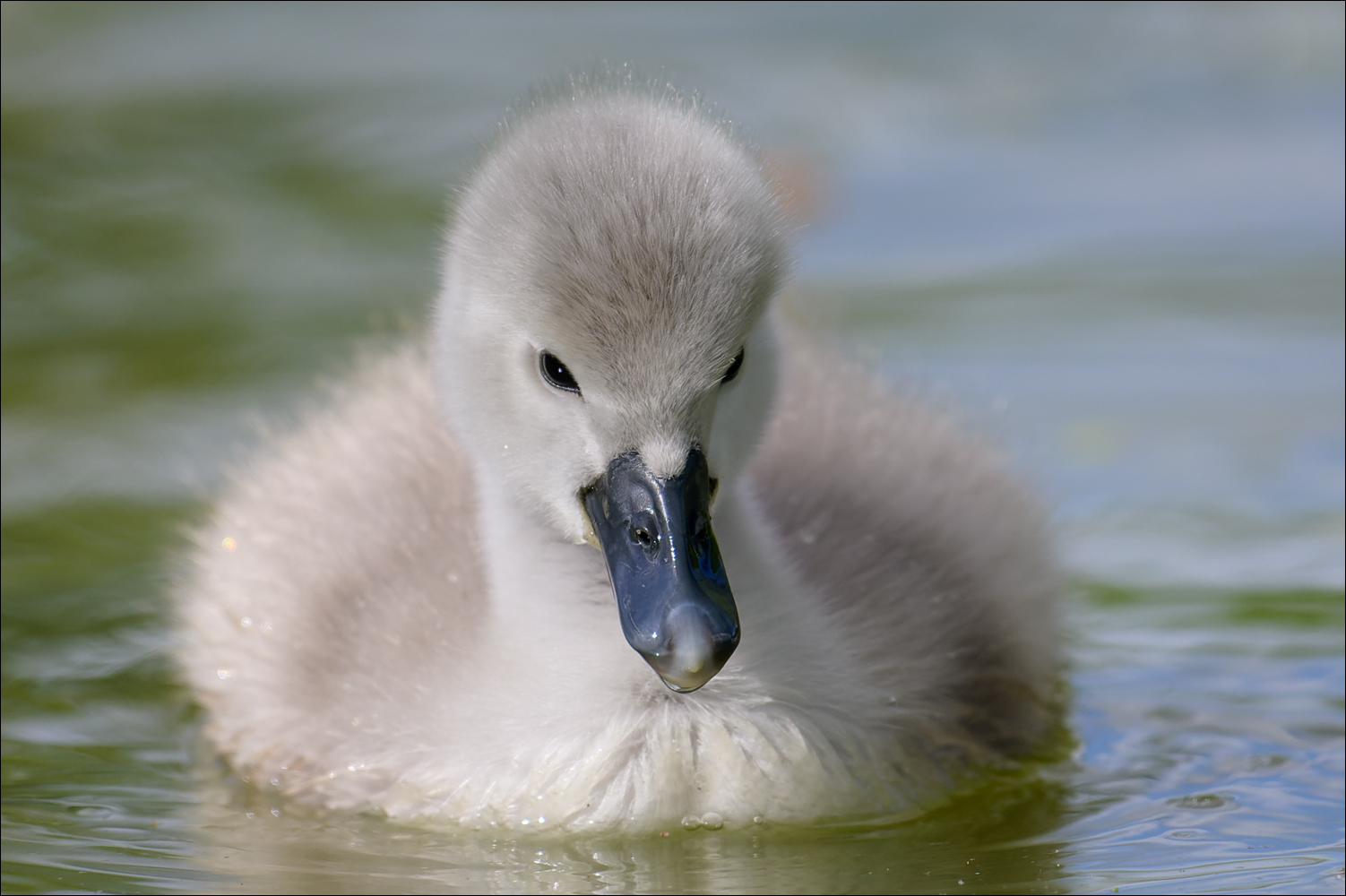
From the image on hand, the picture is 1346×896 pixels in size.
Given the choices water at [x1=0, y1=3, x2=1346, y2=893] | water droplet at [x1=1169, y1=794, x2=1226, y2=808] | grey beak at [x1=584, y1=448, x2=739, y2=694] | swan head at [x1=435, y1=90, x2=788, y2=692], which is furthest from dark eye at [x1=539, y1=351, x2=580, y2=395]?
water droplet at [x1=1169, y1=794, x2=1226, y2=808]

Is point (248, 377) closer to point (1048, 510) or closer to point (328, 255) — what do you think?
point (328, 255)

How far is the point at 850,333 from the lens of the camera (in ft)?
18.4

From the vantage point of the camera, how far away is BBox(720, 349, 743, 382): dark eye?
10.1ft

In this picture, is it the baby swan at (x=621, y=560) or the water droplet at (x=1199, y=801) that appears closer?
the baby swan at (x=621, y=560)

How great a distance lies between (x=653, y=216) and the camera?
2.95 meters

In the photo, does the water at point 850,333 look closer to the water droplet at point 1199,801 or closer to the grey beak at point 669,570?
the water droplet at point 1199,801

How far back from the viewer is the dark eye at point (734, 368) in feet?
10.1

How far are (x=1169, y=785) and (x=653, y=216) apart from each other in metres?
1.39

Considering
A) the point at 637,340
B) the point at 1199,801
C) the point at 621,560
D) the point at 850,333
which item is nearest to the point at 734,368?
the point at 637,340

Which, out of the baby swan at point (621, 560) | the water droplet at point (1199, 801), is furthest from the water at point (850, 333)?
the baby swan at point (621, 560)

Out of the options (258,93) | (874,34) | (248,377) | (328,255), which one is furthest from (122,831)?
(874,34)

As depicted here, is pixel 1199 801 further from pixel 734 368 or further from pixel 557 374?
pixel 557 374

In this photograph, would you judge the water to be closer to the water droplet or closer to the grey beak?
the water droplet

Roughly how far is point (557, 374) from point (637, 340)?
0.19 m
